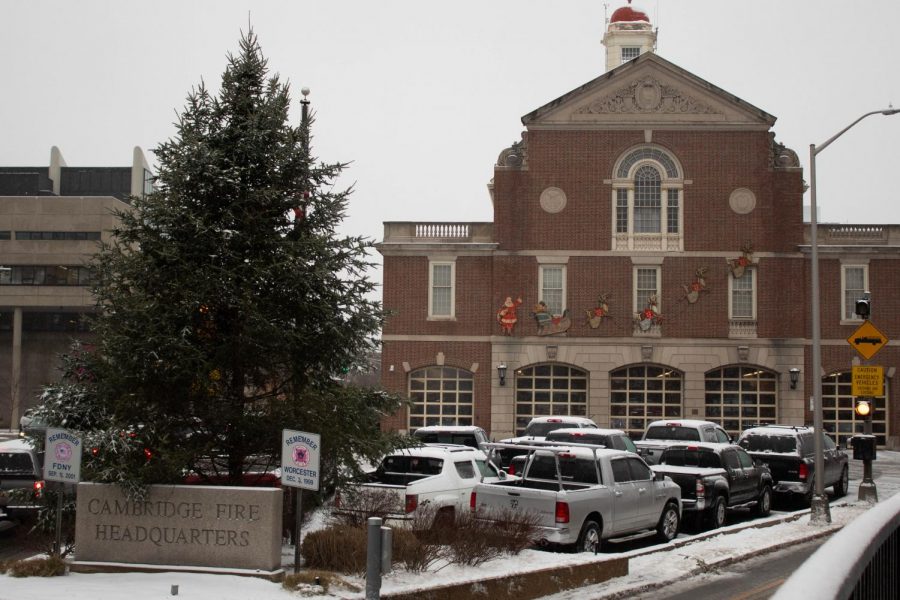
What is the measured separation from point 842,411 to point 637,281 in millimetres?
10262

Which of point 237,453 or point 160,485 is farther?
point 237,453

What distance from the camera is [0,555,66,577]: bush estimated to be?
39.4 ft

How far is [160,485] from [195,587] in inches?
66.1

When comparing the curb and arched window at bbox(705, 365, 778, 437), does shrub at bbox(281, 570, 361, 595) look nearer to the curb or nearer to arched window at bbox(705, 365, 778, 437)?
the curb

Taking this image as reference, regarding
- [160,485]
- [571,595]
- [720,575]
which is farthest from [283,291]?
[720,575]

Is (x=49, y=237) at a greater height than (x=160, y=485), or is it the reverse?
(x=49, y=237)

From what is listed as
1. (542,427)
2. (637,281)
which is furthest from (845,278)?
(542,427)

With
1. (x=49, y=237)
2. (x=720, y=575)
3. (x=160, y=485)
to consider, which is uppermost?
(x=49, y=237)

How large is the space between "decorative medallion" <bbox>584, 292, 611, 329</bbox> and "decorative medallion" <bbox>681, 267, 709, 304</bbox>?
3427 mm

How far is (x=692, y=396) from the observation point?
4350 centimetres

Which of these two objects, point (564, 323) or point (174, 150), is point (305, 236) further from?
point (564, 323)

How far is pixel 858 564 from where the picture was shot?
3422 millimetres

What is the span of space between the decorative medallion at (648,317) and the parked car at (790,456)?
18.2 metres

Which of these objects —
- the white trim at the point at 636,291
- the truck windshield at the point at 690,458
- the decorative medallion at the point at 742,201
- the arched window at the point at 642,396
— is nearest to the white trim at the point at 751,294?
the decorative medallion at the point at 742,201
